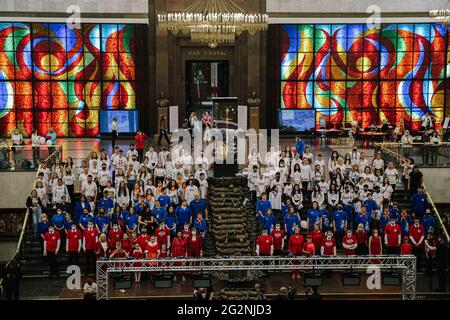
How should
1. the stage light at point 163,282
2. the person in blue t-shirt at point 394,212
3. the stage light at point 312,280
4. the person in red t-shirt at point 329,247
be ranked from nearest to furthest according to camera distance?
the stage light at point 312,280, the stage light at point 163,282, the person in red t-shirt at point 329,247, the person in blue t-shirt at point 394,212

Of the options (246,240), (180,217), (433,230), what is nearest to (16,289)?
(180,217)

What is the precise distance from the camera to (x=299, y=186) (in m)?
21.9

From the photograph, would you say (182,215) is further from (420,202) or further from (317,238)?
(420,202)

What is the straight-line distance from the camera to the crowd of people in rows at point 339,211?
64.8ft

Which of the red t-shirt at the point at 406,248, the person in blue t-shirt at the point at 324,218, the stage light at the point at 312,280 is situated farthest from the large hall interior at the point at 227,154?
the red t-shirt at the point at 406,248

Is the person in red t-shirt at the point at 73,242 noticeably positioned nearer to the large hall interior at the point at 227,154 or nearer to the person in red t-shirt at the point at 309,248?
the large hall interior at the point at 227,154

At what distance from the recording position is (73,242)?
19797 mm

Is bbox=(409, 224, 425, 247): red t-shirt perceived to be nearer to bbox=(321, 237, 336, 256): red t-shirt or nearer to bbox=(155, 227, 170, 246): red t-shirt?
bbox=(321, 237, 336, 256): red t-shirt

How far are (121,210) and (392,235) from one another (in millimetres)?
7366

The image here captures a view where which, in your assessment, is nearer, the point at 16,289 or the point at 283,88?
the point at 16,289

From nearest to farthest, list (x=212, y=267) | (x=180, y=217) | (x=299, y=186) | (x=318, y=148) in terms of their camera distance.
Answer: (x=212, y=267), (x=180, y=217), (x=299, y=186), (x=318, y=148)

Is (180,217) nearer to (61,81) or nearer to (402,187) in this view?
(402,187)
